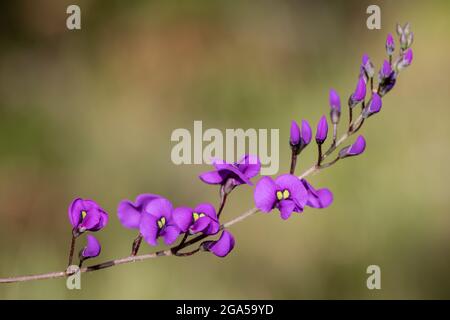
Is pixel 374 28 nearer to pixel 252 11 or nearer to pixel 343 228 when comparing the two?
pixel 252 11

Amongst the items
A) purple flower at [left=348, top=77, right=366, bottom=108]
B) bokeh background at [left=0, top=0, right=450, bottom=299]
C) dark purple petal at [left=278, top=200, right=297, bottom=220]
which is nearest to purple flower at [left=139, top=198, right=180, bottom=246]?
dark purple petal at [left=278, top=200, right=297, bottom=220]

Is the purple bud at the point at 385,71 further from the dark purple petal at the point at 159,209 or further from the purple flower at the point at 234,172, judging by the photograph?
the dark purple petal at the point at 159,209

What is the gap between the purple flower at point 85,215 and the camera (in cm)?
62

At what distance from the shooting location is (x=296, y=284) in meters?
1.75

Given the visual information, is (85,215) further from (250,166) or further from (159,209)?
(250,166)

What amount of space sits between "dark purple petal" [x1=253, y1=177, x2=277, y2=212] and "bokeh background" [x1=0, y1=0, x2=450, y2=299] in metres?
1.07

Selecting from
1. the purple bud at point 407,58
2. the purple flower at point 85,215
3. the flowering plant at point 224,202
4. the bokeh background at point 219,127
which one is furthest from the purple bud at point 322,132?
the bokeh background at point 219,127

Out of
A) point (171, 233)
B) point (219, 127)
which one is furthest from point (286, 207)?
point (219, 127)

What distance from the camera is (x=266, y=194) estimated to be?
605 mm

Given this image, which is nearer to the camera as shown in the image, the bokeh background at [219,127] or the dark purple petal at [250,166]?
the dark purple petal at [250,166]

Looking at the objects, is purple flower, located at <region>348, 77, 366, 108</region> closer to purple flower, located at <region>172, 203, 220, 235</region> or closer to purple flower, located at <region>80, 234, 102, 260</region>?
purple flower, located at <region>172, 203, 220, 235</region>

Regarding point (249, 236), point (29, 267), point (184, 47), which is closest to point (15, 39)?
point (184, 47)

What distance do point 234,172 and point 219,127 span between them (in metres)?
1.51

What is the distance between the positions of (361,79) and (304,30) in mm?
1657
